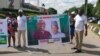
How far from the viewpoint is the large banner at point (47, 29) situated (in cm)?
1578

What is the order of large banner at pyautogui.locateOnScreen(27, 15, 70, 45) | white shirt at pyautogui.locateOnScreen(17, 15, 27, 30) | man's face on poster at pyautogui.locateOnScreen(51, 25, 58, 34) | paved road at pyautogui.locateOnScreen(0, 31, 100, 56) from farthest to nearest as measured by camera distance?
white shirt at pyautogui.locateOnScreen(17, 15, 27, 30)
man's face on poster at pyautogui.locateOnScreen(51, 25, 58, 34)
large banner at pyautogui.locateOnScreen(27, 15, 70, 45)
paved road at pyautogui.locateOnScreen(0, 31, 100, 56)

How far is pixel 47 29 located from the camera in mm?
15859

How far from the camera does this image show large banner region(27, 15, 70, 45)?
51.8ft

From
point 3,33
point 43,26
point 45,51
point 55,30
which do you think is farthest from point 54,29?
point 3,33

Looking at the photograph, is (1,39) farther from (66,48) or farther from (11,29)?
(66,48)

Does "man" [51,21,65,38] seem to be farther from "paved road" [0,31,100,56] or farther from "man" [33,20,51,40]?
"paved road" [0,31,100,56]

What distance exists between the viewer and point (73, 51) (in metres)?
15.6

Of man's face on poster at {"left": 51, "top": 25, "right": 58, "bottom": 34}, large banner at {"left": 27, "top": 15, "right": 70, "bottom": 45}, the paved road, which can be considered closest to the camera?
the paved road

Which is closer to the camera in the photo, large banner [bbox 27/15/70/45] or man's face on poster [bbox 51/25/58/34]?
large banner [bbox 27/15/70/45]

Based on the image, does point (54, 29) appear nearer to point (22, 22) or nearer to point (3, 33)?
point (22, 22)

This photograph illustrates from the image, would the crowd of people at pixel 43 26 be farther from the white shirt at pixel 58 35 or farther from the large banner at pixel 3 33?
the large banner at pixel 3 33

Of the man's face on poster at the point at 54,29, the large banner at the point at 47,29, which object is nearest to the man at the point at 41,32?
the large banner at the point at 47,29

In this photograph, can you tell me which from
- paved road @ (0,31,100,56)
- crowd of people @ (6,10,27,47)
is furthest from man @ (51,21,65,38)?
crowd of people @ (6,10,27,47)

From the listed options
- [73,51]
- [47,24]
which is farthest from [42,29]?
[73,51]
